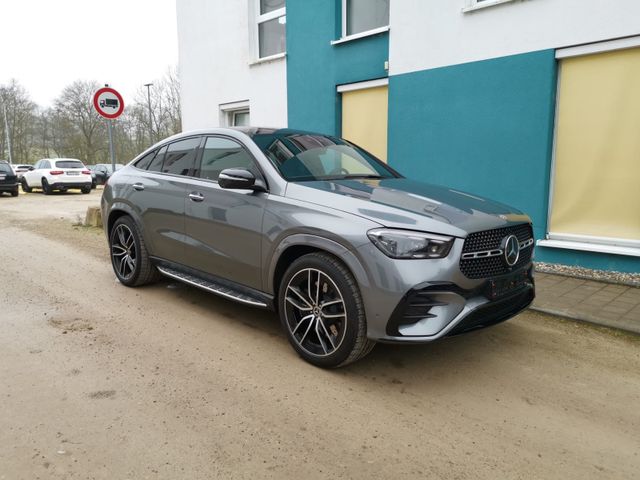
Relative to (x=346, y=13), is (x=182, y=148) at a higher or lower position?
lower

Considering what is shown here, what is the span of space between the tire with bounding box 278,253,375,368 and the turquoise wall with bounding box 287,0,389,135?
18.1 feet

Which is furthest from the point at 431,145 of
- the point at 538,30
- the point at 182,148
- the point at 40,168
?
the point at 40,168

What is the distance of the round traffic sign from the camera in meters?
8.99

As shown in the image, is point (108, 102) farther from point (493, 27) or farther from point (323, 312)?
point (323, 312)

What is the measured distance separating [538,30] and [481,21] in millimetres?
829

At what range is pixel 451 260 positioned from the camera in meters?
3.06

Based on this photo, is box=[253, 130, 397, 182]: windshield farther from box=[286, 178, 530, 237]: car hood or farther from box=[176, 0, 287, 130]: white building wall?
box=[176, 0, 287, 130]: white building wall

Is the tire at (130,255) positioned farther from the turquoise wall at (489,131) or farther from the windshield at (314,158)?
the turquoise wall at (489,131)

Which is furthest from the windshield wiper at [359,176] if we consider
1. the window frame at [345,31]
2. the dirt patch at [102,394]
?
the window frame at [345,31]

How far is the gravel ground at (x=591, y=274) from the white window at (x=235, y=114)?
23.5 ft

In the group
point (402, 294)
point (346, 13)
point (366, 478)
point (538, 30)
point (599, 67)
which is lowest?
point (366, 478)

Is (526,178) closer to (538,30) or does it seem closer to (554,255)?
(554,255)

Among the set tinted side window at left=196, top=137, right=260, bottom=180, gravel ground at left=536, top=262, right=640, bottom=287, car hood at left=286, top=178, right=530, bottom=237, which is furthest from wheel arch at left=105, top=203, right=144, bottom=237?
gravel ground at left=536, top=262, right=640, bottom=287

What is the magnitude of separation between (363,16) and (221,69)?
13.4 feet
